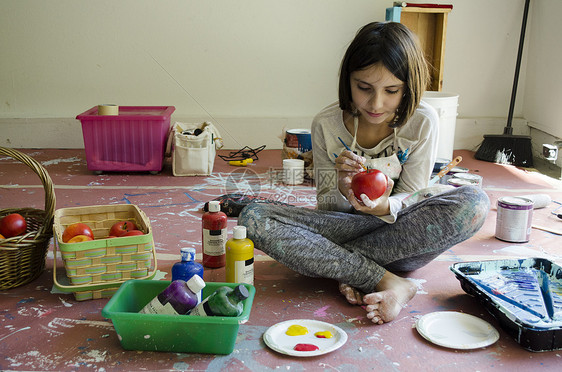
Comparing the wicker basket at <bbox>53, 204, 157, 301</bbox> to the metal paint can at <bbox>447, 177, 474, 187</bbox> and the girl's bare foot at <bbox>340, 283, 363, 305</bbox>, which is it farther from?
A: the metal paint can at <bbox>447, 177, 474, 187</bbox>

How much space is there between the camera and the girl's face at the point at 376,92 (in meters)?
1.63

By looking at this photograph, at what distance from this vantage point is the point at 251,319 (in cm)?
160

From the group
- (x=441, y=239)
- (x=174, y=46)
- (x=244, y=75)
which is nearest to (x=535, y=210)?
(x=441, y=239)

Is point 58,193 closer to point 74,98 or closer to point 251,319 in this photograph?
point 74,98

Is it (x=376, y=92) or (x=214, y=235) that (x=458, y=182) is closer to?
(x=376, y=92)

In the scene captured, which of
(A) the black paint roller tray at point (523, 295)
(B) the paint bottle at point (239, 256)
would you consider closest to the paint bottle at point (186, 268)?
(B) the paint bottle at point (239, 256)

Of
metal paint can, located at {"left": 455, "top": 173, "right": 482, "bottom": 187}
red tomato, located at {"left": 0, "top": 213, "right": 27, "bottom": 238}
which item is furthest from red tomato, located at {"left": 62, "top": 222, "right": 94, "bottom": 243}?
metal paint can, located at {"left": 455, "top": 173, "right": 482, "bottom": 187}

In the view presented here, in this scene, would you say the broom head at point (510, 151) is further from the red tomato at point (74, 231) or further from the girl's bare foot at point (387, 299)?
the red tomato at point (74, 231)

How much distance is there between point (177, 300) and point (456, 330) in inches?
31.2

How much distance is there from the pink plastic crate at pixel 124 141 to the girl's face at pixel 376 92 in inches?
74.9

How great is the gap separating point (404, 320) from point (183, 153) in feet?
6.77

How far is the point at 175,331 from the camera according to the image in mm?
1378

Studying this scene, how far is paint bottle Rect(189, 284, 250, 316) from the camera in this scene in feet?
4.41

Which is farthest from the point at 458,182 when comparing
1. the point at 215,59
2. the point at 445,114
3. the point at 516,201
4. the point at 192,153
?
the point at 215,59
